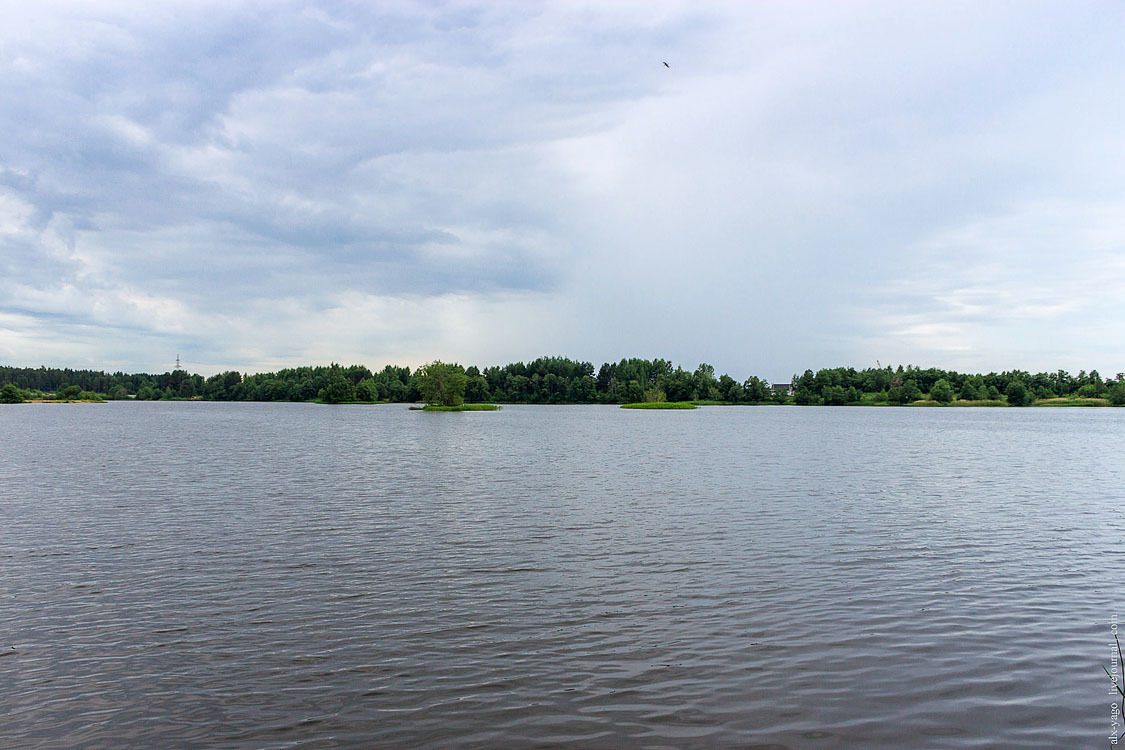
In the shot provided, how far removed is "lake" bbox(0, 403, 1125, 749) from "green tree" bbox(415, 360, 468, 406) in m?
141

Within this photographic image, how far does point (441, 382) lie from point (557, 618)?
541 ft

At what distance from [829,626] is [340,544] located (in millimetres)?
14646

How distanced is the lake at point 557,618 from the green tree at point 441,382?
463 feet

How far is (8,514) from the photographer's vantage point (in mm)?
25641

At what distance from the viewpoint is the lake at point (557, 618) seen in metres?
9.17

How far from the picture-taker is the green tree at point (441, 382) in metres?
173

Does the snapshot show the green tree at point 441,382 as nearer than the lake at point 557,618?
No

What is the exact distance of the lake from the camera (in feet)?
30.1

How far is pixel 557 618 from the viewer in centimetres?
1356

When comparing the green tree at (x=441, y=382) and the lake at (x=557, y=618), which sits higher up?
the green tree at (x=441, y=382)

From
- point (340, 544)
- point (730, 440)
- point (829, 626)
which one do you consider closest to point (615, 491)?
point (340, 544)

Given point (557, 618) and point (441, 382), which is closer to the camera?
point (557, 618)

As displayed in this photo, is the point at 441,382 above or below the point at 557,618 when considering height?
above

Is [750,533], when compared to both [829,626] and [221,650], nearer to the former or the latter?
[829,626]
